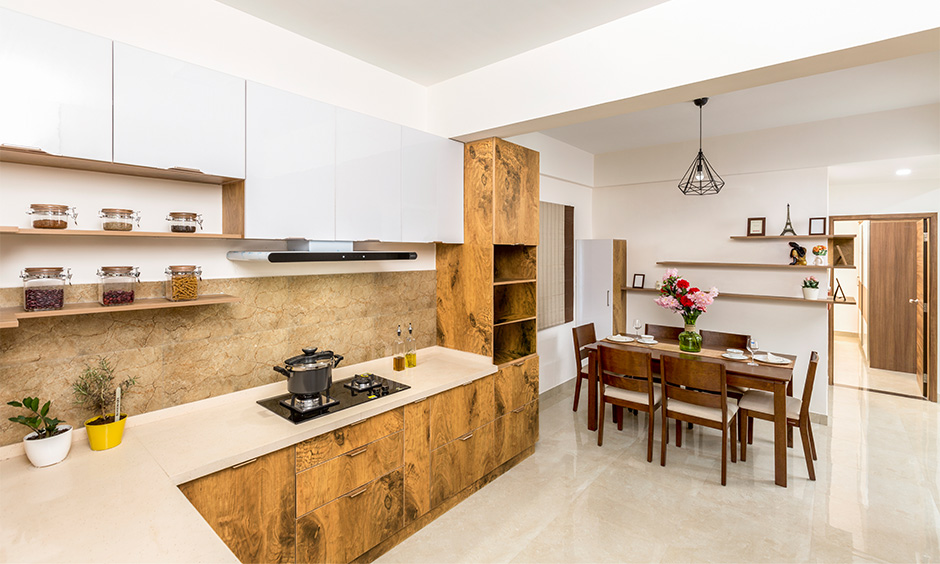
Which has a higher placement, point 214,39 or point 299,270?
point 214,39

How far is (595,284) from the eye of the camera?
525 cm

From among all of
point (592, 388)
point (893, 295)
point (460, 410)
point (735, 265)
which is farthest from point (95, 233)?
point (893, 295)

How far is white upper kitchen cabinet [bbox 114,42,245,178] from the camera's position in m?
1.69

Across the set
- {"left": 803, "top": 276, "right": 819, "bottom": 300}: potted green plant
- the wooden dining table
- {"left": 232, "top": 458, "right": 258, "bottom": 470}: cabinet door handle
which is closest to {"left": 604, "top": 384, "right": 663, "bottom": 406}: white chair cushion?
the wooden dining table

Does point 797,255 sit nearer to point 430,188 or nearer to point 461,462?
point 430,188

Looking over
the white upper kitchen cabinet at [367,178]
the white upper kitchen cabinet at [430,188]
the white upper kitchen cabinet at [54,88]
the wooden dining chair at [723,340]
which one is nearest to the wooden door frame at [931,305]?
the wooden dining chair at [723,340]

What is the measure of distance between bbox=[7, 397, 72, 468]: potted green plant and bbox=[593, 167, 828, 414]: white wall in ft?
17.4

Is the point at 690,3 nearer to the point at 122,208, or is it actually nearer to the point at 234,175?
the point at 234,175

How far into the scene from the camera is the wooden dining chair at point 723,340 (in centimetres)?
392

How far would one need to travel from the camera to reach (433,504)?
8.43 ft

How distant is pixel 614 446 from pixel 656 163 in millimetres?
3407

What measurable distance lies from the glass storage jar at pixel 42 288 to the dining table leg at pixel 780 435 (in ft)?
13.3

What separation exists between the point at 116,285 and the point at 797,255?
17.8ft

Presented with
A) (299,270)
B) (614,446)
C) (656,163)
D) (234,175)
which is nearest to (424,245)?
(299,270)
